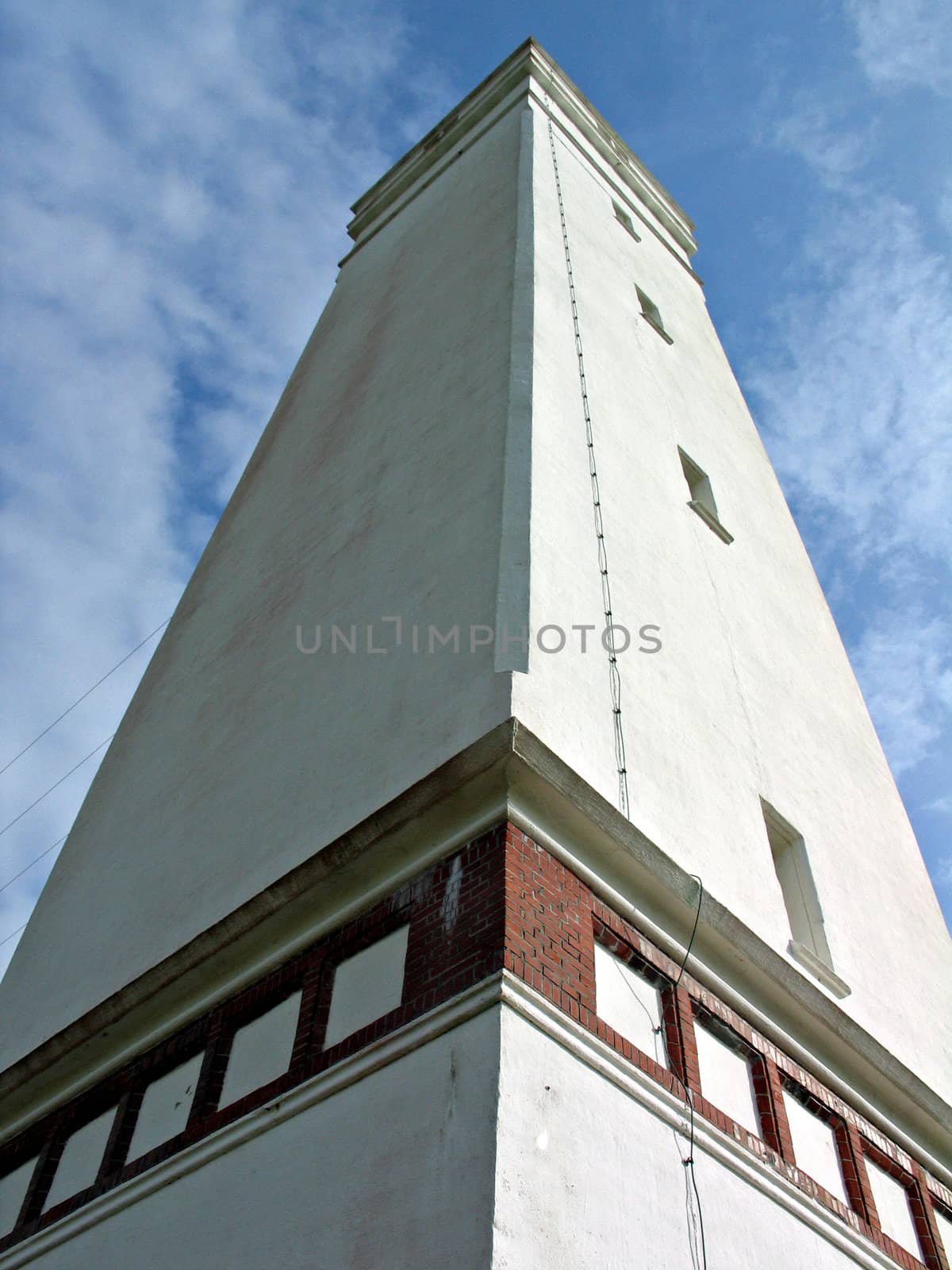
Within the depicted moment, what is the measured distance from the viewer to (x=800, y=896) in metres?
10.2

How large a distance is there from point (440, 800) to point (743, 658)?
4.98 meters

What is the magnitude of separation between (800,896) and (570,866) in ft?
11.2

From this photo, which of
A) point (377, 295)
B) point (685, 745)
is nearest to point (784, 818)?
point (685, 745)

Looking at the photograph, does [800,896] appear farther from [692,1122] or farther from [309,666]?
[309,666]

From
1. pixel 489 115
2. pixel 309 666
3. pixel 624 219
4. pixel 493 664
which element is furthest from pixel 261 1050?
pixel 489 115

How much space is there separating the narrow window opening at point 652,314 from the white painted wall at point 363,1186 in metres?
12.4

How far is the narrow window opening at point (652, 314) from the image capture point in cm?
1700

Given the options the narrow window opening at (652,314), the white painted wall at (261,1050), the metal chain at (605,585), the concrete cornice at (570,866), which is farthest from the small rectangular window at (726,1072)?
the narrow window opening at (652,314)

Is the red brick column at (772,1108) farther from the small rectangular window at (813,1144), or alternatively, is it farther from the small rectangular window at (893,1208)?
the small rectangular window at (893,1208)

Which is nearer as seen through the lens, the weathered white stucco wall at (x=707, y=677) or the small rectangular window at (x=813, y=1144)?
the small rectangular window at (x=813, y=1144)

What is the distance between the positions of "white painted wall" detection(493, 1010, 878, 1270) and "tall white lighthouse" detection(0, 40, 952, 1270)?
21 millimetres

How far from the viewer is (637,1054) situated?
273 inches

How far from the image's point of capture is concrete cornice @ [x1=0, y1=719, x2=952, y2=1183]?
7.52m

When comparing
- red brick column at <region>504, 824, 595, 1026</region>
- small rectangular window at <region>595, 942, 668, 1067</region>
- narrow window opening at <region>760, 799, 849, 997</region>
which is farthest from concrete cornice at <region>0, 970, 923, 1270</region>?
narrow window opening at <region>760, 799, 849, 997</region>
